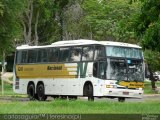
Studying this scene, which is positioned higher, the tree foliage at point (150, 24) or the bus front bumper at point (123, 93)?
the tree foliage at point (150, 24)

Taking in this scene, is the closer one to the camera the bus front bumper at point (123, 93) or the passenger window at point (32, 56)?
the bus front bumper at point (123, 93)

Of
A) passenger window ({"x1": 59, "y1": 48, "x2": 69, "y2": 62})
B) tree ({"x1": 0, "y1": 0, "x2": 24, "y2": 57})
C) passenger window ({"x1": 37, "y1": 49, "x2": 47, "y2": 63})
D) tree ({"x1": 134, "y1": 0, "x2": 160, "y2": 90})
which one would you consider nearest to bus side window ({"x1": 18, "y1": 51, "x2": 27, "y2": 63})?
tree ({"x1": 0, "y1": 0, "x2": 24, "y2": 57})

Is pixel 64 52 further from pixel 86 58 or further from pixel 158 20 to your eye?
pixel 158 20

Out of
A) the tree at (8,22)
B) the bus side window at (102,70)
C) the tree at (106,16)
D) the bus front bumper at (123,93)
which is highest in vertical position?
the tree at (106,16)

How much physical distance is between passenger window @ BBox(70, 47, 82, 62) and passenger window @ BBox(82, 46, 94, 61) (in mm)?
402

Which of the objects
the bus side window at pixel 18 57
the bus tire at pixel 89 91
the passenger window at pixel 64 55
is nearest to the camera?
the bus tire at pixel 89 91

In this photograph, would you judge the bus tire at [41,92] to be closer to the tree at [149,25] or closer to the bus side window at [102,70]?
the bus side window at [102,70]

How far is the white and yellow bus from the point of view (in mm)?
33250

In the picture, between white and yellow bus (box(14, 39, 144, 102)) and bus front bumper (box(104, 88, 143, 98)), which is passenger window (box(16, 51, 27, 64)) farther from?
bus front bumper (box(104, 88, 143, 98))

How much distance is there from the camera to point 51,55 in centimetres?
3744

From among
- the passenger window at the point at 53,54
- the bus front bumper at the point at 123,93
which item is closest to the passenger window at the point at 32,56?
the passenger window at the point at 53,54

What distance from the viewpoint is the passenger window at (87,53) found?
3406 centimetres

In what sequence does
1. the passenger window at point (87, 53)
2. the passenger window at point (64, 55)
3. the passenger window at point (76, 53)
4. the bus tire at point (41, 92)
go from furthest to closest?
the bus tire at point (41, 92), the passenger window at point (64, 55), the passenger window at point (76, 53), the passenger window at point (87, 53)

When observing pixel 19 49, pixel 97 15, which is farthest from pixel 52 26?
pixel 19 49
